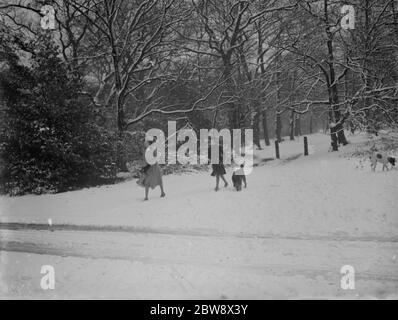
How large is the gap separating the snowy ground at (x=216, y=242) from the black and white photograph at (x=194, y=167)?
0.05 meters

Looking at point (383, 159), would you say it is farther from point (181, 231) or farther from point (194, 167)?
point (194, 167)

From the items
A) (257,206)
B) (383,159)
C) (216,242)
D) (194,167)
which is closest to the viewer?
(216,242)

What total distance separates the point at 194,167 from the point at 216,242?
13.3m

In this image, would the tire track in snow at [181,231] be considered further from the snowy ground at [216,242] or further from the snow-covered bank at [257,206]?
the snow-covered bank at [257,206]

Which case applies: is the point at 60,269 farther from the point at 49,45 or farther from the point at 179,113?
the point at 179,113

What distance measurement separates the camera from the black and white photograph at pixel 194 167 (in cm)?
710

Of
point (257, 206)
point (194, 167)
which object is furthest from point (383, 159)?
point (194, 167)

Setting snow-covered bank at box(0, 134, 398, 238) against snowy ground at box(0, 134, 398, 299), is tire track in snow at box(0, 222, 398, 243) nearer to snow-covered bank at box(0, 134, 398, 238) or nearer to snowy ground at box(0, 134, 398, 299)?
snowy ground at box(0, 134, 398, 299)

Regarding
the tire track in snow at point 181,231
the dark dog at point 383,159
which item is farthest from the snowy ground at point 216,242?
the dark dog at point 383,159

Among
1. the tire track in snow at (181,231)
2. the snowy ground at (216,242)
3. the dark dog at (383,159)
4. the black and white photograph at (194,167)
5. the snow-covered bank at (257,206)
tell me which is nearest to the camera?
the snowy ground at (216,242)

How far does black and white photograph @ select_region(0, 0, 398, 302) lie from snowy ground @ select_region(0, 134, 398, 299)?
0.16 ft

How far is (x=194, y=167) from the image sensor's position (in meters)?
22.0

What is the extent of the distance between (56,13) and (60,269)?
1859 centimetres

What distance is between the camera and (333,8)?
20.8 m
